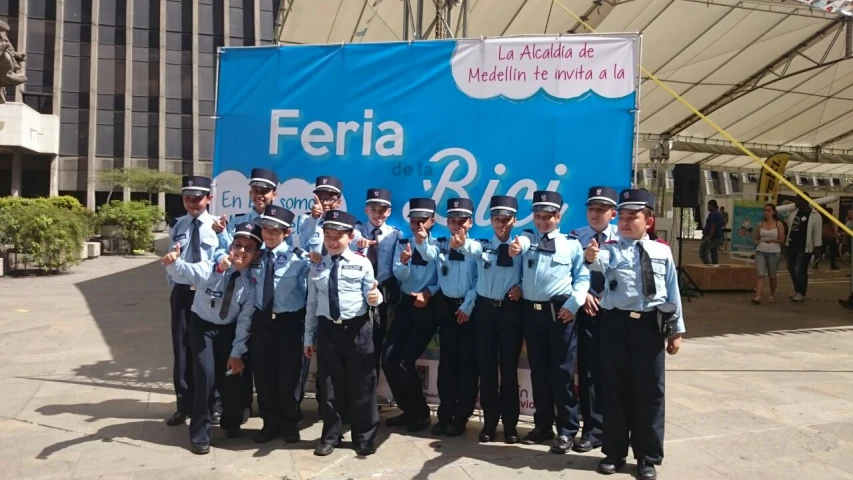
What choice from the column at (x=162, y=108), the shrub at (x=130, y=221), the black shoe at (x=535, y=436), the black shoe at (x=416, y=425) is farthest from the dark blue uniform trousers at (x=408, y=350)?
the column at (x=162, y=108)

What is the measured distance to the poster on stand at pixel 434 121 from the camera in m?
5.05

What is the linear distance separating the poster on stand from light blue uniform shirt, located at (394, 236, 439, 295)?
669mm

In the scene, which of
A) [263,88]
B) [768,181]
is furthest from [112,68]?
[263,88]

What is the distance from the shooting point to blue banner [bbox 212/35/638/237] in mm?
5059

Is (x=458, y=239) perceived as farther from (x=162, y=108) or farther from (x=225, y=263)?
(x=162, y=108)

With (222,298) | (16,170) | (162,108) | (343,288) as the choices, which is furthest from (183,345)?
(162,108)

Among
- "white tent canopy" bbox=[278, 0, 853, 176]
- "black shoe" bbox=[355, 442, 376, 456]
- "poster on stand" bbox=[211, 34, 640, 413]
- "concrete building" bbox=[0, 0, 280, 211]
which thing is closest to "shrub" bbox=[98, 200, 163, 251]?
"white tent canopy" bbox=[278, 0, 853, 176]

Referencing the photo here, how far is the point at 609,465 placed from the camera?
4004 millimetres

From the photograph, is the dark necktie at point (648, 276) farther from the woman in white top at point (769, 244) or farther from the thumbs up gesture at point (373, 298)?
the woman in white top at point (769, 244)

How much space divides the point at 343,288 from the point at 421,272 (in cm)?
69

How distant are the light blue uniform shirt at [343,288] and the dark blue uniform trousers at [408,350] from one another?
0.50 metres

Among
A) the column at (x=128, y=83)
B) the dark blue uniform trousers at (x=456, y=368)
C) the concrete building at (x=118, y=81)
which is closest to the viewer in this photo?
the dark blue uniform trousers at (x=456, y=368)

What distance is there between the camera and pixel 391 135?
213 inches

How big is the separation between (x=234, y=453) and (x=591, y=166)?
3.41 meters
